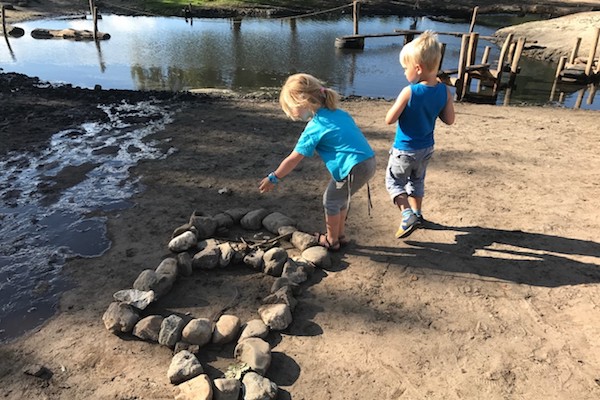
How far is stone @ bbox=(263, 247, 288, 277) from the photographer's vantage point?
4.00m

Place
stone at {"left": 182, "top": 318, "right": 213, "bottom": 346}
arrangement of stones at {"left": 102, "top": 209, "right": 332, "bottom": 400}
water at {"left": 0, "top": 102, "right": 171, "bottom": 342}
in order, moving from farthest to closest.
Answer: water at {"left": 0, "top": 102, "right": 171, "bottom": 342} < stone at {"left": 182, "top": 318, "right": 213, "bottom": 346} < arrangement of stones at {"left": 102, "top": 209, "right": 332, "bottom": 400}

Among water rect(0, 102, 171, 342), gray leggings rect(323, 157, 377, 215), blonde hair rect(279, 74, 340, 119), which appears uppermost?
blonde hair rect(279, 74, 340, 119)

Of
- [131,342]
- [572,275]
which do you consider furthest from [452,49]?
[131,342]

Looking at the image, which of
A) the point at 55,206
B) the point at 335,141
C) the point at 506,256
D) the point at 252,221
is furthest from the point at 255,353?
the point at 55,206

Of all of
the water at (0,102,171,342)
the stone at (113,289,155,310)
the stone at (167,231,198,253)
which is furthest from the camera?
the stone at (167,231,198,253)

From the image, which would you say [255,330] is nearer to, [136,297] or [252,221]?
[136,297]

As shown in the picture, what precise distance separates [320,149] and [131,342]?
2.06 m

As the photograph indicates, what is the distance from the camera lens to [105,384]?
2.96 metres

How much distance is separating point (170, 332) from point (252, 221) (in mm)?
1671

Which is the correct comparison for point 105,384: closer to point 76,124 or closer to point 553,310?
point 553,310

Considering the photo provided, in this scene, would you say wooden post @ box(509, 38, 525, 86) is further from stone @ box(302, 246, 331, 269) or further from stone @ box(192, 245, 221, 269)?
stone @ box(192, 245, 221, 269)

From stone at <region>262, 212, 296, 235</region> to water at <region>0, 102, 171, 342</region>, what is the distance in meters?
1.59

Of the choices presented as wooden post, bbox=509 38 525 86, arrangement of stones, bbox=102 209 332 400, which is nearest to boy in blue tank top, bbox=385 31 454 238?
arrangement of stones, bbox=102 209 332 400

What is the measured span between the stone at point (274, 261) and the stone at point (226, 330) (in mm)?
719
